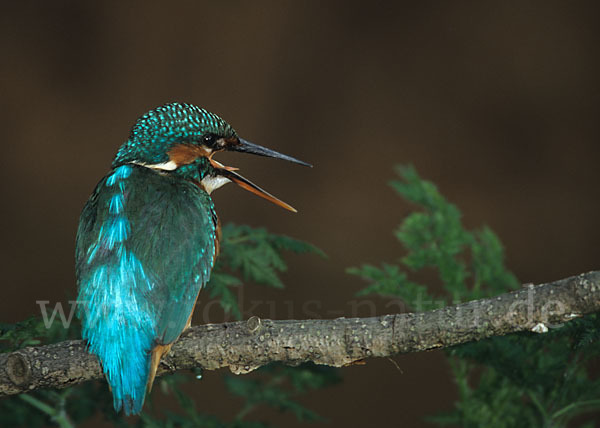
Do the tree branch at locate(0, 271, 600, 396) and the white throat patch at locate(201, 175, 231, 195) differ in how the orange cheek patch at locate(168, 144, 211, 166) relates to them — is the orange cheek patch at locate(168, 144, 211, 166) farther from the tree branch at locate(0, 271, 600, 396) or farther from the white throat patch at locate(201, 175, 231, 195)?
the tree branch at locate(0, 271, 600, 396)

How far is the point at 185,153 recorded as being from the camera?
122cm

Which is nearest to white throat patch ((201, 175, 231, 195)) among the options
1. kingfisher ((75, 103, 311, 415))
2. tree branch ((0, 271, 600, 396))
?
kingfisher ((75, 103, 311, 415))

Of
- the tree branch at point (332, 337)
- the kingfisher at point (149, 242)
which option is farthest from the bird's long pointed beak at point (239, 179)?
the tree branch at point (332, 337)

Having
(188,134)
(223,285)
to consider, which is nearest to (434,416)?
(223,285)

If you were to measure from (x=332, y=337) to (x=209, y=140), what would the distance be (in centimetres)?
46

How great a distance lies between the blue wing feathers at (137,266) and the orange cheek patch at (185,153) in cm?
4

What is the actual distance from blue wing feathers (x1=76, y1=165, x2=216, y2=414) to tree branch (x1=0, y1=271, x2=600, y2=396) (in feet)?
0.12

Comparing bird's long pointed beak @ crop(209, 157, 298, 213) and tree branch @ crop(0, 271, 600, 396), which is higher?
bird's long pointed beak @ crop(209, 157, 298, 213)

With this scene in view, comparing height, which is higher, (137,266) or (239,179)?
(239,179)

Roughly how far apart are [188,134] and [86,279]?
0.30 m

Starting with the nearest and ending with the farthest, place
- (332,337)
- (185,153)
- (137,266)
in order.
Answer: (332,337)
(137,266)
(185,153)

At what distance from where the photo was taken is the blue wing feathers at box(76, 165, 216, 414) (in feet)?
3.33

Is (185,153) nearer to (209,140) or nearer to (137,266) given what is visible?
(209,140)

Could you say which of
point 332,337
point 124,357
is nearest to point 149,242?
point 124,357
